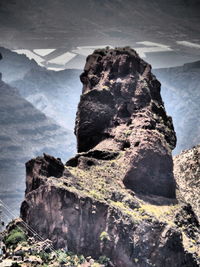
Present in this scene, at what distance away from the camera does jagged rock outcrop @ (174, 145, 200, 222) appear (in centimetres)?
10422

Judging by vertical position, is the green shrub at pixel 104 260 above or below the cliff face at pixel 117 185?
below

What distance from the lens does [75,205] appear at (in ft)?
215

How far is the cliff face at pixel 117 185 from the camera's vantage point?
64.9 metres

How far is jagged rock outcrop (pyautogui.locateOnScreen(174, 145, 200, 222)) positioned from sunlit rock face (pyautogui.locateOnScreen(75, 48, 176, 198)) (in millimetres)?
15315

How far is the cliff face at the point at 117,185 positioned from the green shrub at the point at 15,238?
7.89 feet

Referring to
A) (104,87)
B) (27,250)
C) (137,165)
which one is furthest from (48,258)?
(104,87)

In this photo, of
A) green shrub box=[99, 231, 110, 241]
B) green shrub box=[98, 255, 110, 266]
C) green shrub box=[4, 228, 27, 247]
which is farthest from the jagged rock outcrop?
green shrub box=[4, 228, 27, 247]

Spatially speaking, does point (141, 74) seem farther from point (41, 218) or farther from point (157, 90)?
point (41, 218)

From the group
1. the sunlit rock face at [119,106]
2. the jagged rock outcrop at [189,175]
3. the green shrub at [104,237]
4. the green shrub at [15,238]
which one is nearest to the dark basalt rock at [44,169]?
the green shrub at [15,238]

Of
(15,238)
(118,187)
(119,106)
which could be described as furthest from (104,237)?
(119,106)

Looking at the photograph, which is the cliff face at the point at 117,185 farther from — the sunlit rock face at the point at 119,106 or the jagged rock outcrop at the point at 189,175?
the jagged rock outcrop at the point at 189,175

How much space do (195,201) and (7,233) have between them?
147ft

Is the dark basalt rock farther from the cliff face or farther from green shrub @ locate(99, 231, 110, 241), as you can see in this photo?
green shrub @ locate(99, 231, 110, 241)

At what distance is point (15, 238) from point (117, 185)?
15.3 meters
